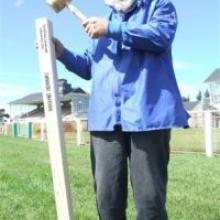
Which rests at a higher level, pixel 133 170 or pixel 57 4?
pixel 57 4

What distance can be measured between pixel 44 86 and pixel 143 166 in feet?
2.20

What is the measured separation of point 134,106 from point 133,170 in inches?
13.1

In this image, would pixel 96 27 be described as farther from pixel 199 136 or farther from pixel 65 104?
pixel 65 104

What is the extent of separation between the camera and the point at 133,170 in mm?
3006

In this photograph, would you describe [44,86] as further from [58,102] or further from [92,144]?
[92,144]

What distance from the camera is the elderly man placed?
293cm

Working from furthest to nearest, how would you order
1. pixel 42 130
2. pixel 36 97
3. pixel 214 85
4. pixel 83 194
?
pixel 36 97 < pixel 214 85 < pixel 42 130 < pixel 83 194

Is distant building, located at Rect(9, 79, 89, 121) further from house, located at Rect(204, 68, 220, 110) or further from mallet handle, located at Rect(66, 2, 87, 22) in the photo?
mallet handle, located at Rect(66, 2, 87, 22)

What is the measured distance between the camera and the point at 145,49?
2961 millimetres

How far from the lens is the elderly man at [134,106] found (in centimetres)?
293

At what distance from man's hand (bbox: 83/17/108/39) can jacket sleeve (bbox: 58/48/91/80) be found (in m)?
0.46

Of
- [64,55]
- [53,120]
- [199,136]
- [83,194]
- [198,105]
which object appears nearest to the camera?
[53,120]

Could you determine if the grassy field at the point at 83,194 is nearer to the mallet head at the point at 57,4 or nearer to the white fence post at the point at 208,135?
the mallet head at the point at 57,4

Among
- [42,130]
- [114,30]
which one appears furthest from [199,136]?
[42,130]
